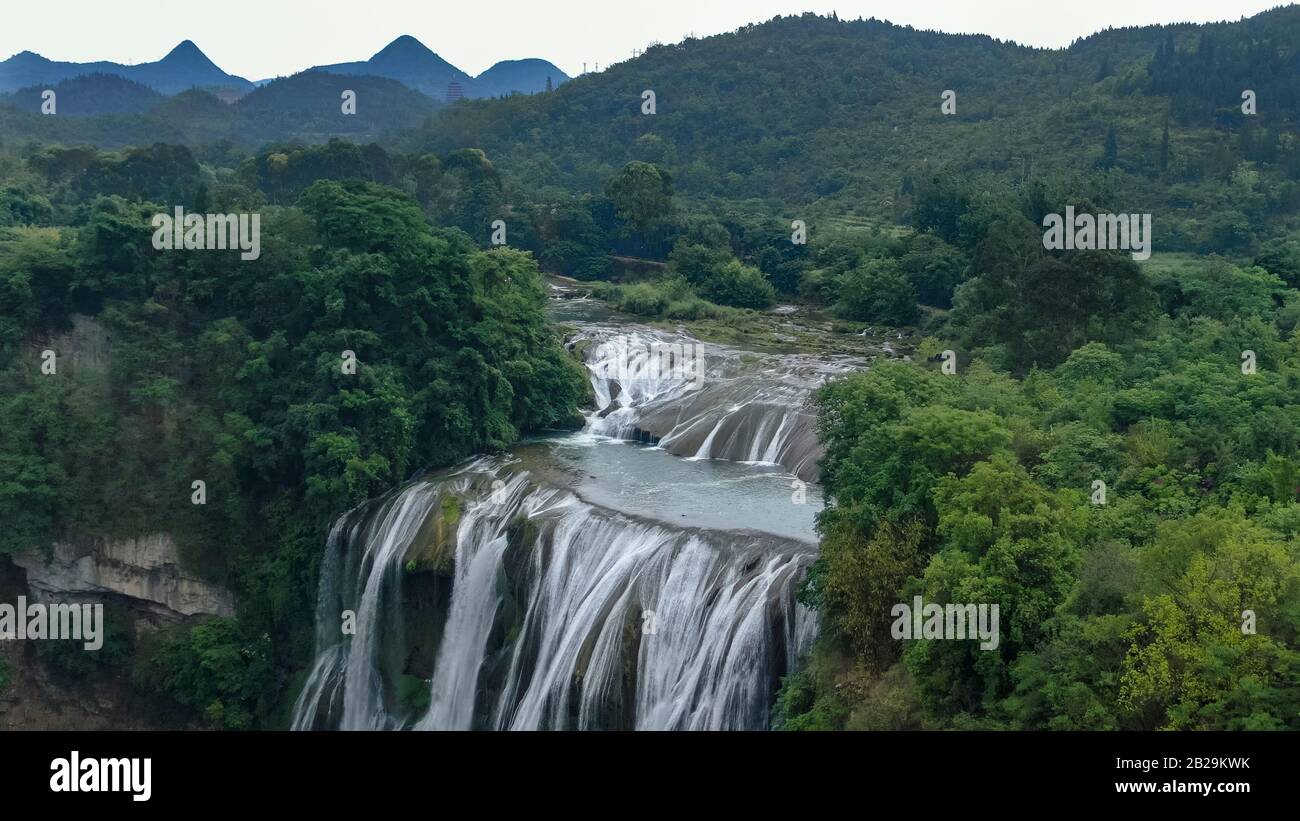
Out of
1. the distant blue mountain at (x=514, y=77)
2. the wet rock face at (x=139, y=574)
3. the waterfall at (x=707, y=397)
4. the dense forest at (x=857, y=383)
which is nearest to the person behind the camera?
the dense forest at (x=857, y=383)

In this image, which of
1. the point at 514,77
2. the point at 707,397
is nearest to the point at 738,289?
the point at 707,397

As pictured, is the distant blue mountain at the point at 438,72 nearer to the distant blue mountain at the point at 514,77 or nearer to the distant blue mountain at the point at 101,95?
Answer: the distant blue mountain at the point at 514,77

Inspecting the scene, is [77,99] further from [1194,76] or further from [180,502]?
[180,502]

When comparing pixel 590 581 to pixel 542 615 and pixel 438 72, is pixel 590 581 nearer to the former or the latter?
pixel 542 615

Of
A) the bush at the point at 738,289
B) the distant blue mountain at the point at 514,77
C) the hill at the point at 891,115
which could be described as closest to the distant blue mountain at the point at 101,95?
the distant blue mountain at the point at 514,77

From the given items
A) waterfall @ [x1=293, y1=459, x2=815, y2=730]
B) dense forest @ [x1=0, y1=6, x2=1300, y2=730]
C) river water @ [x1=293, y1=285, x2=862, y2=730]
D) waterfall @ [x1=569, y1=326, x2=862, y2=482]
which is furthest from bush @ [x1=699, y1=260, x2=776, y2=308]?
waterfall @ [x1=293, y1=459, x2=815, y2=730]
